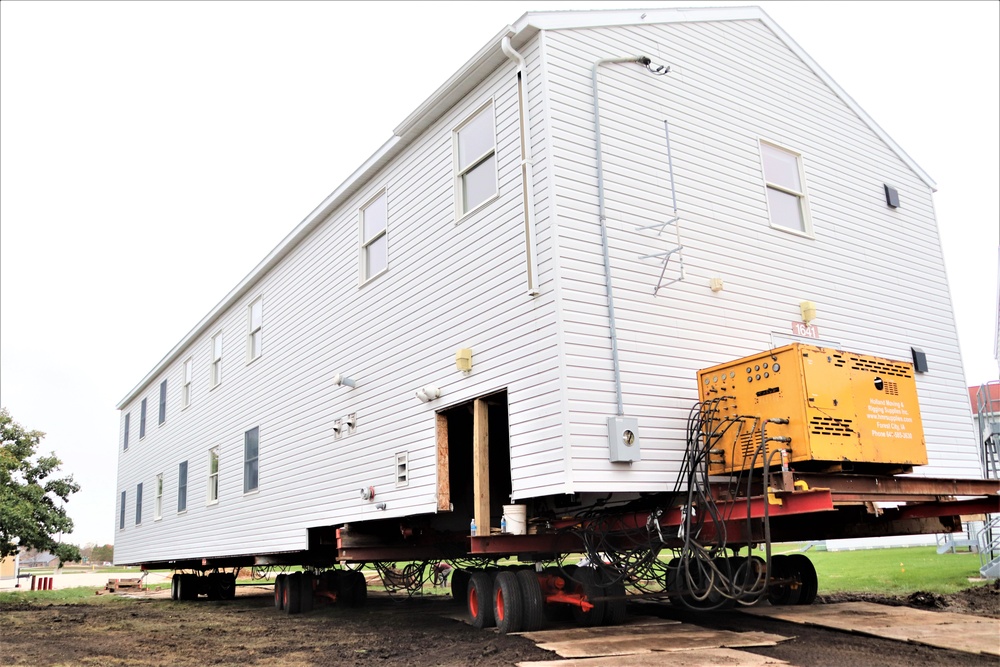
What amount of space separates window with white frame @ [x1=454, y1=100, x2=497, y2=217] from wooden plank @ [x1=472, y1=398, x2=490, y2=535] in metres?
2.53

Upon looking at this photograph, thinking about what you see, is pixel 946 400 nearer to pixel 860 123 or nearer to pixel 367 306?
pixel 860 123

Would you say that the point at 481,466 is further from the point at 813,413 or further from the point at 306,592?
the point at 306,592

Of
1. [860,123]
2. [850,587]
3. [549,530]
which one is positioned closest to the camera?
[549,530]

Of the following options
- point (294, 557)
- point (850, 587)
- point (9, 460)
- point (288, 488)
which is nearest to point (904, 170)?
point (850, 587)

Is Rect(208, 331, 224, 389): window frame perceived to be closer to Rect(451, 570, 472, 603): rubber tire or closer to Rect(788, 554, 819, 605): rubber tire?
Rect(451, 570, 472, 603): rubber tire

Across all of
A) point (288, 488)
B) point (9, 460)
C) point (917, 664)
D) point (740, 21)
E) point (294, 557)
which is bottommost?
point (917, 664)

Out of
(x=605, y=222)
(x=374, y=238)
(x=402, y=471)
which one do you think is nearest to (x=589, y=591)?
(x=402, y=471)

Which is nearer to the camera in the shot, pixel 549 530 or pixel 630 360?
pixel 630 360

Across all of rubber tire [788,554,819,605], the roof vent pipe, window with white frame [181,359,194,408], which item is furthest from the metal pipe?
window with white frame [181,359,194,408]

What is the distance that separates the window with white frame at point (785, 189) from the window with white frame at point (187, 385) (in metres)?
15.0

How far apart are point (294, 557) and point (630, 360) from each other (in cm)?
945

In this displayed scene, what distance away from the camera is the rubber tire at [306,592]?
1548 cm

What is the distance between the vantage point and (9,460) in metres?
20.3

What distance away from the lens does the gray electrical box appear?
8.45 meters
